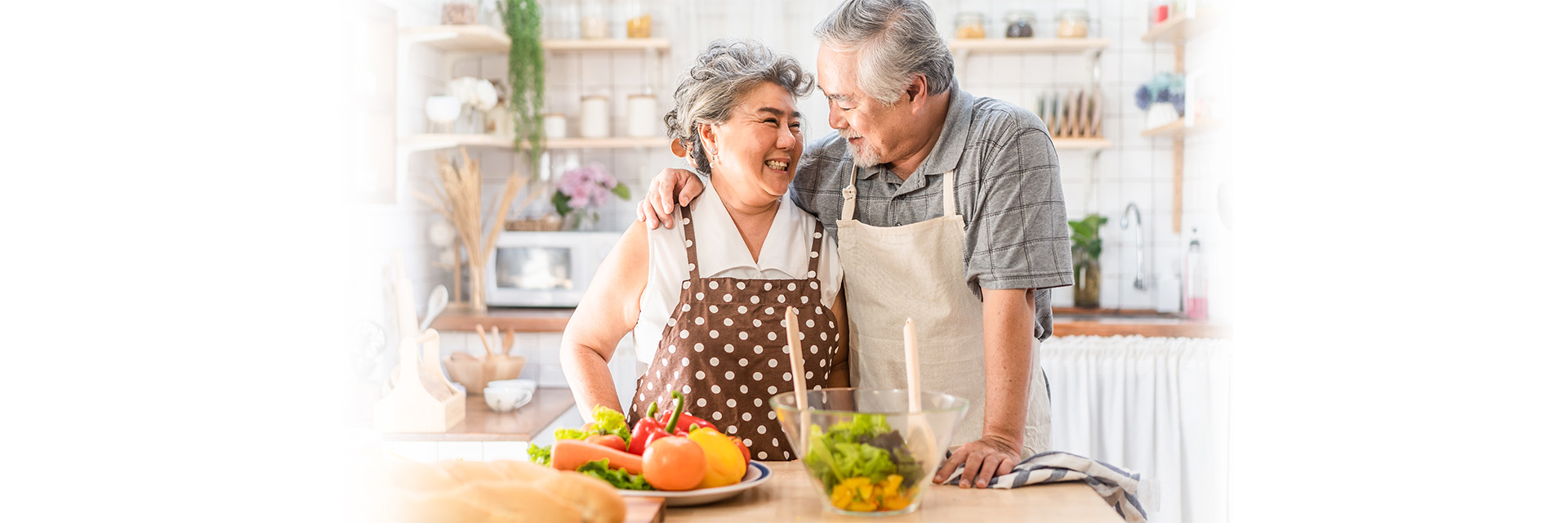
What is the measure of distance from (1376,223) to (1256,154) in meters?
0.14

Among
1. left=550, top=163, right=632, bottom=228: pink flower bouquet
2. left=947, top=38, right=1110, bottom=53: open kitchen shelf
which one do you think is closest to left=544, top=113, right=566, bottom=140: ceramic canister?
left=550, top=163, right=632, bottom=228: pink flower bouquet

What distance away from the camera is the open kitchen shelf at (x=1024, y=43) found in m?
3.55

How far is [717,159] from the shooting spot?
1477 millimetres

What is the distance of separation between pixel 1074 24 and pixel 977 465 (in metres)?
2.81

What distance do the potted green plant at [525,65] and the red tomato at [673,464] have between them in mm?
2782

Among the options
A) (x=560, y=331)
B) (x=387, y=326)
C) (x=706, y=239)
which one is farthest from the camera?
(x=560, y=331)

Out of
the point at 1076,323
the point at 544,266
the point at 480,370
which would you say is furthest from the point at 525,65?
the point at 1076,323

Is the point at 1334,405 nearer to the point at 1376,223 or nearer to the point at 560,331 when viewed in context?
the point at 1376,223

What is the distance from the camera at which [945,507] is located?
102cm

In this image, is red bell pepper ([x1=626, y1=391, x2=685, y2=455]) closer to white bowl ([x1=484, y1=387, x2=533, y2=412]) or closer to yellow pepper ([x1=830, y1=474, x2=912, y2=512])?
yellow pepper ([x1=830, y1=474, x2=912, y2=512])

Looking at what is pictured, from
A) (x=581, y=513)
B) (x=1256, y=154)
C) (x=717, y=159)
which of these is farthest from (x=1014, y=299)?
(x=581, y=513)

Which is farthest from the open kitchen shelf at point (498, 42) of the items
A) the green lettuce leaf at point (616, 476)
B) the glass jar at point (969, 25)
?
the green lettuce leaf at point (616, 476)

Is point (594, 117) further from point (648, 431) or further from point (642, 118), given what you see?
point (648, 431)

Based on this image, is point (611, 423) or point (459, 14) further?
point (459, 14)
